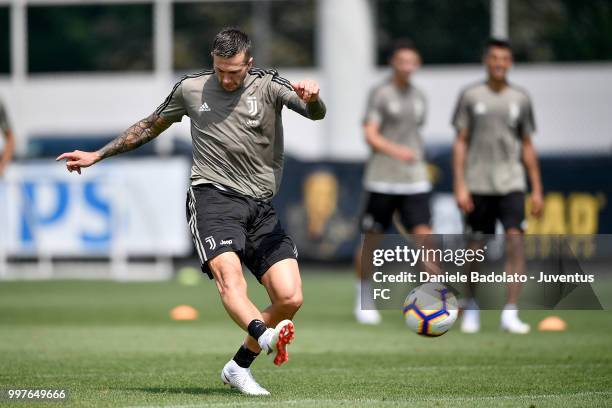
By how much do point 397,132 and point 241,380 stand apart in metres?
5.69

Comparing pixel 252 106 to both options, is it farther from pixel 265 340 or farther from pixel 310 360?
pixel 310 360

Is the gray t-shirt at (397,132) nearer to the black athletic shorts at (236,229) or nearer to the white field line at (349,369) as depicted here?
the white field line at (349,369)

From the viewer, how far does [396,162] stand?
1336cm

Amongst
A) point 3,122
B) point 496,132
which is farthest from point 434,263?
point 3,122

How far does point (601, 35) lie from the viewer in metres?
28.6

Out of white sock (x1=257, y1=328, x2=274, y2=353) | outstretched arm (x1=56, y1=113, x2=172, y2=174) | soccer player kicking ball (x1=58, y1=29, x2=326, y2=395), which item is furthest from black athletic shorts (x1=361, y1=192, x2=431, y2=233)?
white sock (x1=257, y1=328, x2=274, y2=353)

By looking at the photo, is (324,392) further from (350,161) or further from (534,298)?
(350,161)

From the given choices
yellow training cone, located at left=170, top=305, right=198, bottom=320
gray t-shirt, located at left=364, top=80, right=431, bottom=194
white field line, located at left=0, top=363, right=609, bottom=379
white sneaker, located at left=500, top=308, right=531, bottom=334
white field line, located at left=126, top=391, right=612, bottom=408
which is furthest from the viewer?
yellow training cone, located at left=170, top=305, right=198, bottom=320

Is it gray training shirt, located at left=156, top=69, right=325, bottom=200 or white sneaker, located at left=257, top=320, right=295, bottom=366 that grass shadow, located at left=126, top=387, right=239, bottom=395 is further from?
gray training shirt, located at left=156, top=69, right=325, bottom=200

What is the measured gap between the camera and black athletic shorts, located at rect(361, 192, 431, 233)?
43.6 ft

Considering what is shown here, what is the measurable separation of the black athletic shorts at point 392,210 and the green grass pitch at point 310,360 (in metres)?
1.00

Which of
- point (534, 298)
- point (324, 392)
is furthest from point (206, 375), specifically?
point (534, 298)

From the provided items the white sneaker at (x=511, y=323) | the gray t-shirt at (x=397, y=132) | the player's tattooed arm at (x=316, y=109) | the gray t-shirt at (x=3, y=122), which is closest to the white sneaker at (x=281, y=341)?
the player's tattooed arm at (x=316, y=109)

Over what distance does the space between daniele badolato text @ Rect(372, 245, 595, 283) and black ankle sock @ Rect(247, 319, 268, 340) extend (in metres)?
1.45
